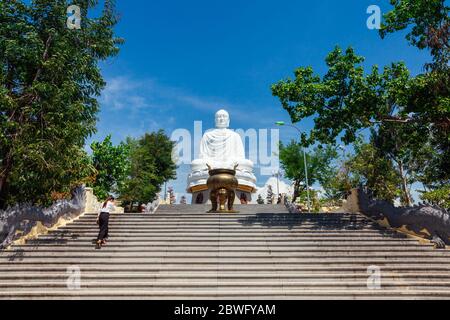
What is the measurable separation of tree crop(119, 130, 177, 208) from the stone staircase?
16.8 m

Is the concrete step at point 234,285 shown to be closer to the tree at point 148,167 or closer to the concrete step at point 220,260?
the concrete step at point 220,260

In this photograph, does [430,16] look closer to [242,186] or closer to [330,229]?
[330,229]

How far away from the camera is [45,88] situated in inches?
381

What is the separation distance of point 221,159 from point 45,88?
19.5 metres

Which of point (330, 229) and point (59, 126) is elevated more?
point (59, 126)

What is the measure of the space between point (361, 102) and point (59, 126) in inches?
375

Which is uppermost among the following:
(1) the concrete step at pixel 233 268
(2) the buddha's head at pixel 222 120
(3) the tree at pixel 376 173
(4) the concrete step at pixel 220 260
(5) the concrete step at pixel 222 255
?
(2) the buddha's head at pixel 222 120

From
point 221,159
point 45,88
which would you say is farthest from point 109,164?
point 45,88

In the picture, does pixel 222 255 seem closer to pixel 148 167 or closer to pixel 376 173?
pixel 376 173

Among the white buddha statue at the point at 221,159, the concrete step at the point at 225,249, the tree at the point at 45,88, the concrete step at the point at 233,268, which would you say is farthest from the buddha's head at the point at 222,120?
the concrete step at the point at 233,268

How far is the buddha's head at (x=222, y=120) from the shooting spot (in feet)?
103

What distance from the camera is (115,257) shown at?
8867mm

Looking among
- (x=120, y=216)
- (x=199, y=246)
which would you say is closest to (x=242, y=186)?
(x=120, y=216)
